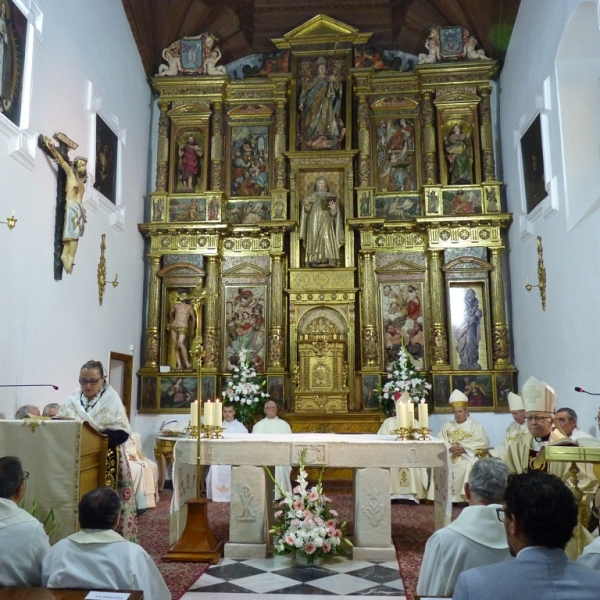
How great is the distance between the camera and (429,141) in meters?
13.0

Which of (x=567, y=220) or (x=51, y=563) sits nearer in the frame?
(x=51, y=563)

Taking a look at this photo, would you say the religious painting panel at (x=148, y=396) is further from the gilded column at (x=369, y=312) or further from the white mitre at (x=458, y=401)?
the white mitre at (x=458, y=401)

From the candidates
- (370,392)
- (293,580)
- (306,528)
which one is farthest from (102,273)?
(293,580)

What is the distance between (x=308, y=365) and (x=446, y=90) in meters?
6.34

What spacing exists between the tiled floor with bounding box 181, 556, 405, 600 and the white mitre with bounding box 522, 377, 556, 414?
190cm

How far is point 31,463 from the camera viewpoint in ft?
15.6

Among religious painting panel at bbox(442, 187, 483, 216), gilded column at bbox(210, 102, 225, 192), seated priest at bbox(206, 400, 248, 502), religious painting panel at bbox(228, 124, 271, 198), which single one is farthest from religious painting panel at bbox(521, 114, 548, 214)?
seated priest at bbox(206, 400, 248, 502)

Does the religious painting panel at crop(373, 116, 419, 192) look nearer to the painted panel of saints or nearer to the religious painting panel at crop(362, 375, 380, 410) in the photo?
the painted panel of saints

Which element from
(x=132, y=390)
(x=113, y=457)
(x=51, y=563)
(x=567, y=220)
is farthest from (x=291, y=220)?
(x=51, y=563)

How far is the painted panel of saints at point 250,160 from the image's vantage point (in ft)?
44.4

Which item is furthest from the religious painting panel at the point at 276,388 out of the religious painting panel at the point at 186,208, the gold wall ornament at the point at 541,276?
the gold wall ornament at the point at 541,276

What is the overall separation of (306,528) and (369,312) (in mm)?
6908

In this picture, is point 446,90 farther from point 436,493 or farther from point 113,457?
point 113,457

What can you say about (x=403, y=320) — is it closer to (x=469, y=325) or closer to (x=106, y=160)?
(x=469, y=325)
